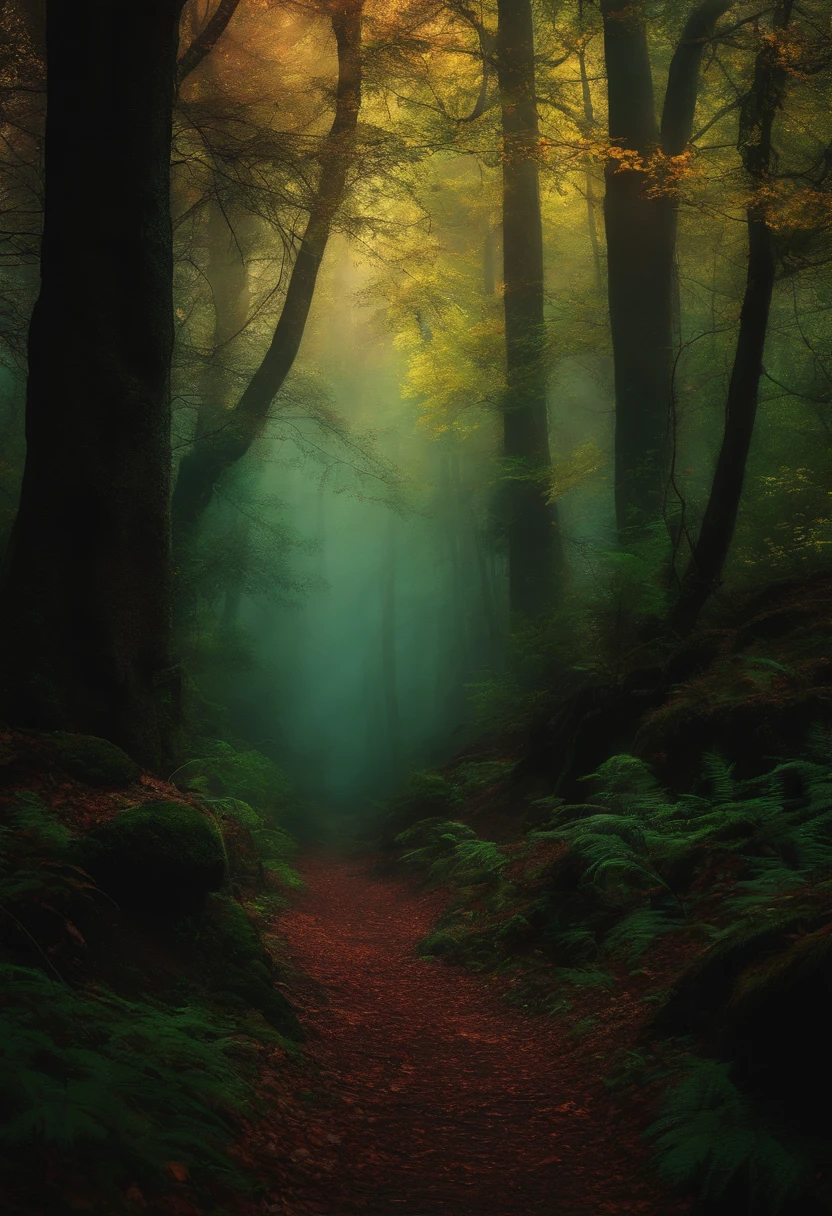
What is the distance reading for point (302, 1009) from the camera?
16.7ft

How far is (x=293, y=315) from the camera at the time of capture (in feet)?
42.0

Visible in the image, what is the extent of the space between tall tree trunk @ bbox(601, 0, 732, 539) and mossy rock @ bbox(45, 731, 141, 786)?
8.22 metres

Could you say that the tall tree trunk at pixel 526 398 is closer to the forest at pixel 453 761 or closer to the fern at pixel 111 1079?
the forest at pixel 453 761

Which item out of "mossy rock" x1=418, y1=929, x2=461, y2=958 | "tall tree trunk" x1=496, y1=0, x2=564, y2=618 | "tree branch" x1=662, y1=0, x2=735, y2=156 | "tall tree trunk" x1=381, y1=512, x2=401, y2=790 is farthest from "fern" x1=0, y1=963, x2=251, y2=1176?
"tall tree trunk" x1=381, y1=512, x2=401, y2=790

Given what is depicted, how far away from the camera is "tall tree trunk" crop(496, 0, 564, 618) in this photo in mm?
15766

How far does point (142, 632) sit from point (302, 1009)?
3.13 metres

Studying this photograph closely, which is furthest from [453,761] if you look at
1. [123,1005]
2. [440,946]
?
[123,1005]

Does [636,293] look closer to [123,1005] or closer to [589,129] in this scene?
[589,129]

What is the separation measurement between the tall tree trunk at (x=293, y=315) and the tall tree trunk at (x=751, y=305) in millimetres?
5432

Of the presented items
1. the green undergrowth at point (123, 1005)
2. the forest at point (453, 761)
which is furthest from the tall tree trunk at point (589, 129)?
the green undergrowth at point (123, 1005)

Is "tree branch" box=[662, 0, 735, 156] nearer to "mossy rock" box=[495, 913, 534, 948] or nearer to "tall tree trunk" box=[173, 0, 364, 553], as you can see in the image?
"tall tree trunk" box=[173, 0, 364, 553]

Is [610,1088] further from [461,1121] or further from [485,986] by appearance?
[485,986]

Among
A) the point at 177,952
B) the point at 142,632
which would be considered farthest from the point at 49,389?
the point at 177,952

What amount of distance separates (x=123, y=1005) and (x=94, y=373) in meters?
4.62
